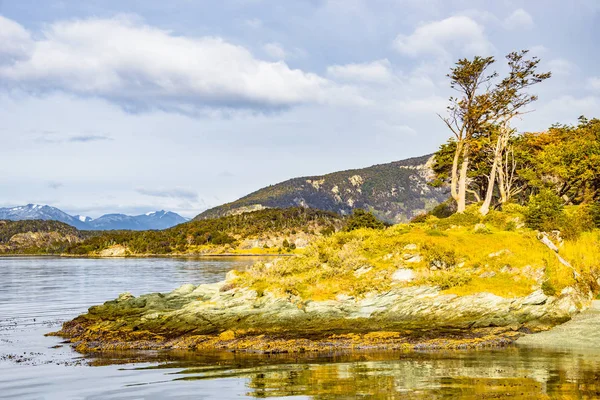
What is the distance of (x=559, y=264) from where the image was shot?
30094 mm

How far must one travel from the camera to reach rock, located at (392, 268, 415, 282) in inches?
1169

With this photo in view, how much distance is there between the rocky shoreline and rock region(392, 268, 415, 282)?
0.88 metres

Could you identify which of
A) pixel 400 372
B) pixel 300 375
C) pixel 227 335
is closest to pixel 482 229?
pixel 227 335

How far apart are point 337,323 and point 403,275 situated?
511 cm

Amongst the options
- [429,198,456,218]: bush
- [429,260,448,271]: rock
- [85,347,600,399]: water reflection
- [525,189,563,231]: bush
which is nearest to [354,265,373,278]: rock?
[429,260,448,271]: rock

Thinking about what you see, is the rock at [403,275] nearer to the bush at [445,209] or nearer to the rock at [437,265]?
the rock at [437,265]

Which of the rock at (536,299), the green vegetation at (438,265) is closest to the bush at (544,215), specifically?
the green vegetation at (438,265)

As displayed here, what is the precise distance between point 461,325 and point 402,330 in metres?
2.92

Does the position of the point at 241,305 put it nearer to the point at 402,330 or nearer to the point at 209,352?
the point at 209,352

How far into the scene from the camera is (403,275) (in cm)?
2992

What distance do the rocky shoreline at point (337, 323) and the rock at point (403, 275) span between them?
876 millimetres

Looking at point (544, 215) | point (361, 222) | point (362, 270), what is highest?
point (361, 222)

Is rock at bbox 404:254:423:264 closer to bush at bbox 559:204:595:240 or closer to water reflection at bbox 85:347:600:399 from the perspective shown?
water reflection at bbox 85:347:600:399

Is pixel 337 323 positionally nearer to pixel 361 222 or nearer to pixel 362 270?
pixel 362 270
